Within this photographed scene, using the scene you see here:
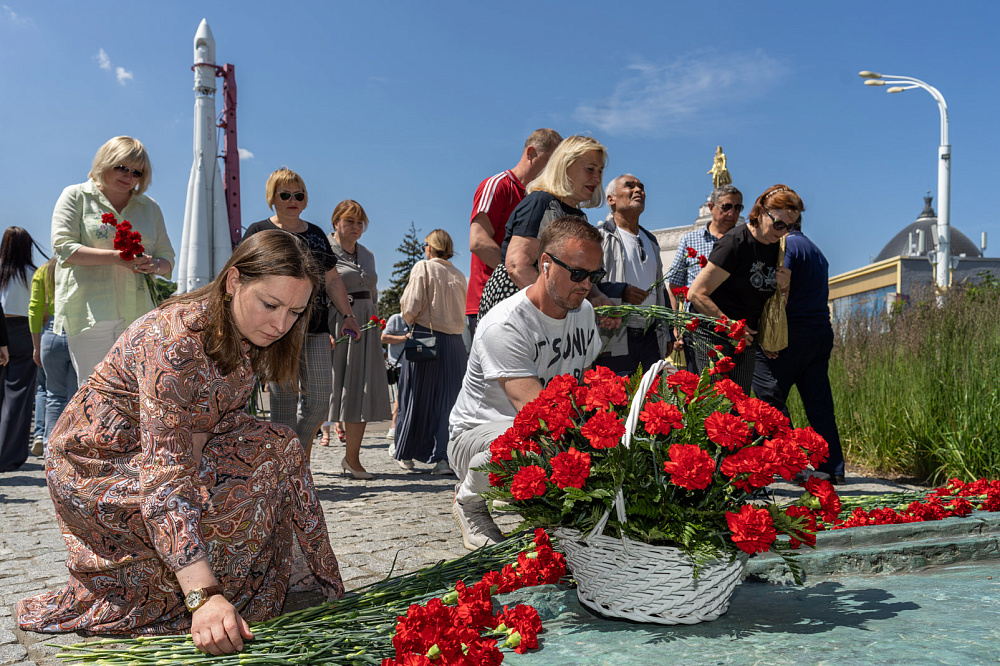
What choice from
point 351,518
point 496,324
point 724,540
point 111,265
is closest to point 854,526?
point 724,540

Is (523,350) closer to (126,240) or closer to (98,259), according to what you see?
(126,240)

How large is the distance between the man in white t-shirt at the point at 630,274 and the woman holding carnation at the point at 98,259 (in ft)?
8.62

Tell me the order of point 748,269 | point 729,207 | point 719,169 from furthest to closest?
1. point 719,169
2. point 729,207
3. point 748,269

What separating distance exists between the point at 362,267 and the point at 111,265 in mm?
2153

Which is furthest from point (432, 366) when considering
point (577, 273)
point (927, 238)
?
point (927, 238)

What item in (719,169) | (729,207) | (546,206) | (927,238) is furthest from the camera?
(927,238)

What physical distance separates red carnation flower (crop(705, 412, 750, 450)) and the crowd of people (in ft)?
3.78

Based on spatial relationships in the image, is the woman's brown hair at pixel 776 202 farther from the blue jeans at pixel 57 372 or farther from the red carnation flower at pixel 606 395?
the blue jeans at pixel 57 372

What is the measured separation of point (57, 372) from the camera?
236 inches

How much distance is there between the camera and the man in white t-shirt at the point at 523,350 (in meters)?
3.19

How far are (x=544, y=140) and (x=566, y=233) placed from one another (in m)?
1.65

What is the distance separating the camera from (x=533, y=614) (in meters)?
2.09

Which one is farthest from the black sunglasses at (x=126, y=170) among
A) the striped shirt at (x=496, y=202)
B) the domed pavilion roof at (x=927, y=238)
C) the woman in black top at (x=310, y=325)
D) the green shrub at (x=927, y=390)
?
the domed pavilion roof at (x=927, y=238)

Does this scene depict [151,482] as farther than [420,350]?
No
